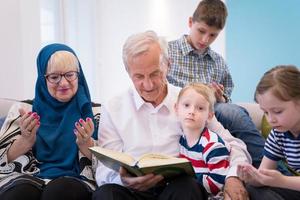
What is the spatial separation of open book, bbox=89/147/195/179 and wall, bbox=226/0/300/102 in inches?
103

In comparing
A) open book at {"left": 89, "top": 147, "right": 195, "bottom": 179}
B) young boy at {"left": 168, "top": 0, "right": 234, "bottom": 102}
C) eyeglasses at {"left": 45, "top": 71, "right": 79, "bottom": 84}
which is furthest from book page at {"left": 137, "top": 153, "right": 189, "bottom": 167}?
young boy at {"left": 168, "top": 0, "right": 234, "bottom": 102}

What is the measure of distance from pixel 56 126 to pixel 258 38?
2578 millimetres

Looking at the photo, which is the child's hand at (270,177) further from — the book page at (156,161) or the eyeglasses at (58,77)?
the eyeglasses at (58,77)

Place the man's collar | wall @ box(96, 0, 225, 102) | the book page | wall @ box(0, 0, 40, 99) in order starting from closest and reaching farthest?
the book page, the man's collar, wall @ box(0, 0, 40, 99), wall @ box(96, 0, 225, 102)

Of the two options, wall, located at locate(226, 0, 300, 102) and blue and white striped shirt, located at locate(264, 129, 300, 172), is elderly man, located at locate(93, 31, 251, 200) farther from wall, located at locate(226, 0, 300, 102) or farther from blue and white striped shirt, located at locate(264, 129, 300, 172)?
wall, located at locate(226, 0, 300, 102)

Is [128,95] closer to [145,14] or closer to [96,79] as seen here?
[96,79]

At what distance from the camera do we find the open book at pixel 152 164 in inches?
42.4

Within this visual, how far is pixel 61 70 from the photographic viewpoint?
1520mm

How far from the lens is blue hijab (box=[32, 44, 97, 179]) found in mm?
1489

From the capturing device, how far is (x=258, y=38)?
A: 11.7 feet

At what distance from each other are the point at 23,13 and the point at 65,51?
47.7 inches

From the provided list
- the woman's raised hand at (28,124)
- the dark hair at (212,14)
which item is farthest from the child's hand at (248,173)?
the dark hair at (212,14)

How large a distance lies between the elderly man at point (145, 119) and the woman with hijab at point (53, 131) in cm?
10

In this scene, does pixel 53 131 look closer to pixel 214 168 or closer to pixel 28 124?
pixel 28 124
